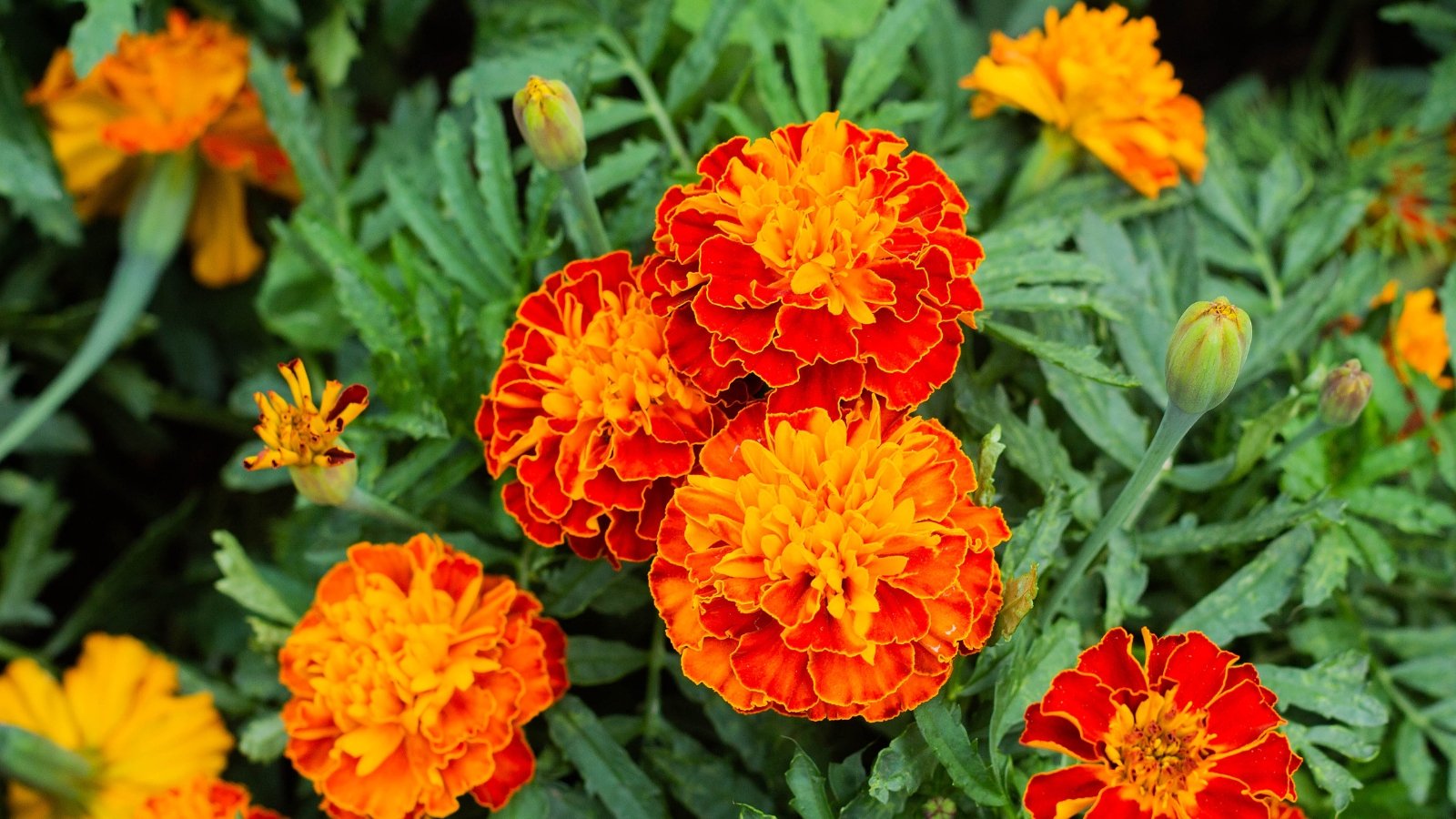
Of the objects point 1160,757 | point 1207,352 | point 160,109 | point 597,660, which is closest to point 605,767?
point 597,660

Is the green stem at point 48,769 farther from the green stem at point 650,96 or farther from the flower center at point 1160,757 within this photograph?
the flower center at point 1160,757

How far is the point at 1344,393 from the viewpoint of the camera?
28.9 inches

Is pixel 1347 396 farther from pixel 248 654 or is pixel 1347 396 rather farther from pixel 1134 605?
pixel 248 654

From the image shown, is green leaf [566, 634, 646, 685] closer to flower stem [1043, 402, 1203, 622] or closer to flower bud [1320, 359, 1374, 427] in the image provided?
flower stem [1043, 402, 1203, 622]

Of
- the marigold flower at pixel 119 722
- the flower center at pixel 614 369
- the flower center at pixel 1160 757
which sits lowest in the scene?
the marigold flower at pixel 119 722

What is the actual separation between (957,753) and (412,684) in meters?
0.32

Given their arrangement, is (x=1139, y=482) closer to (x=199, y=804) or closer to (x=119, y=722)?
(x=199, y=804)

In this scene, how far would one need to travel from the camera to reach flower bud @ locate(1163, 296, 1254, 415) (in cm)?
61

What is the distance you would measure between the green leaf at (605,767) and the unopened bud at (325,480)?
8.8 inches

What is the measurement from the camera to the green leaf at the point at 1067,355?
729 millimetres

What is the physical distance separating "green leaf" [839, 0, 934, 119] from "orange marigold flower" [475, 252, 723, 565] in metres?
0.32

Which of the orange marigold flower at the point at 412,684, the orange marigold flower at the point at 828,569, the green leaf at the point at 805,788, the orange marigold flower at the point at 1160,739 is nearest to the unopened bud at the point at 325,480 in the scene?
the orange marigold flower at the point at 412,684

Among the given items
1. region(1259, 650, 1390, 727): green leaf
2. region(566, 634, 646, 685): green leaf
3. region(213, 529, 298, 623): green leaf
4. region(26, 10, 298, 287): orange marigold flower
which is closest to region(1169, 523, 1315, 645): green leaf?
region(1259, 650, 1390, 727): green leaf

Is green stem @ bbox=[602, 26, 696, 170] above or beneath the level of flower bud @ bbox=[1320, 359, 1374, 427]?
above
